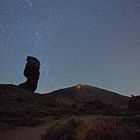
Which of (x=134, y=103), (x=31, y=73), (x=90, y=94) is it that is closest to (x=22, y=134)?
(x=134, y=103)

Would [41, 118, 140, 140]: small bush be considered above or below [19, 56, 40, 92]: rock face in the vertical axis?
below

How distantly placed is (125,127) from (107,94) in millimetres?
73353

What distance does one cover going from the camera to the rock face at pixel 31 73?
5756cm

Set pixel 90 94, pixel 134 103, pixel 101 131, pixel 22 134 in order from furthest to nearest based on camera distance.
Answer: pixel 90 94 < pixel 134 103 < pixel 22 134 < pixel 101 131

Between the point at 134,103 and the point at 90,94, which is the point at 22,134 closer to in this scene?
the point at 134,103

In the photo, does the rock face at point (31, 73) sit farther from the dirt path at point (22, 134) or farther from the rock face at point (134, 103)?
the dirt path at point (22, 134)

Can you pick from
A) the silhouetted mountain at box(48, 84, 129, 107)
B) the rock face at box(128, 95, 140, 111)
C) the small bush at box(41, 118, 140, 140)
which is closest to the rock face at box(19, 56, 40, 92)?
the silhouetted mountain at box(48, 84, 129, 107)

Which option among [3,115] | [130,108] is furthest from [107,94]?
[3,115]

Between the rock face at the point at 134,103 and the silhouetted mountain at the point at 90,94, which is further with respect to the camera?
the silhouetted mountain at the point at 90,94

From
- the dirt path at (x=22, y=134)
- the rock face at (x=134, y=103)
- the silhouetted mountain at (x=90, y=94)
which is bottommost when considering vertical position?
the dirt path at (x=22, y=134)

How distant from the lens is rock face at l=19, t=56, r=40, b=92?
189 ft

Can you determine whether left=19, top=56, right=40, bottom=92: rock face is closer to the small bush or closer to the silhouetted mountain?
the silhouetted mountain

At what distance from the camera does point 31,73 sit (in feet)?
190

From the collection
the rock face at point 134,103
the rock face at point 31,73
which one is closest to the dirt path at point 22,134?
the rock face at point 134,103
